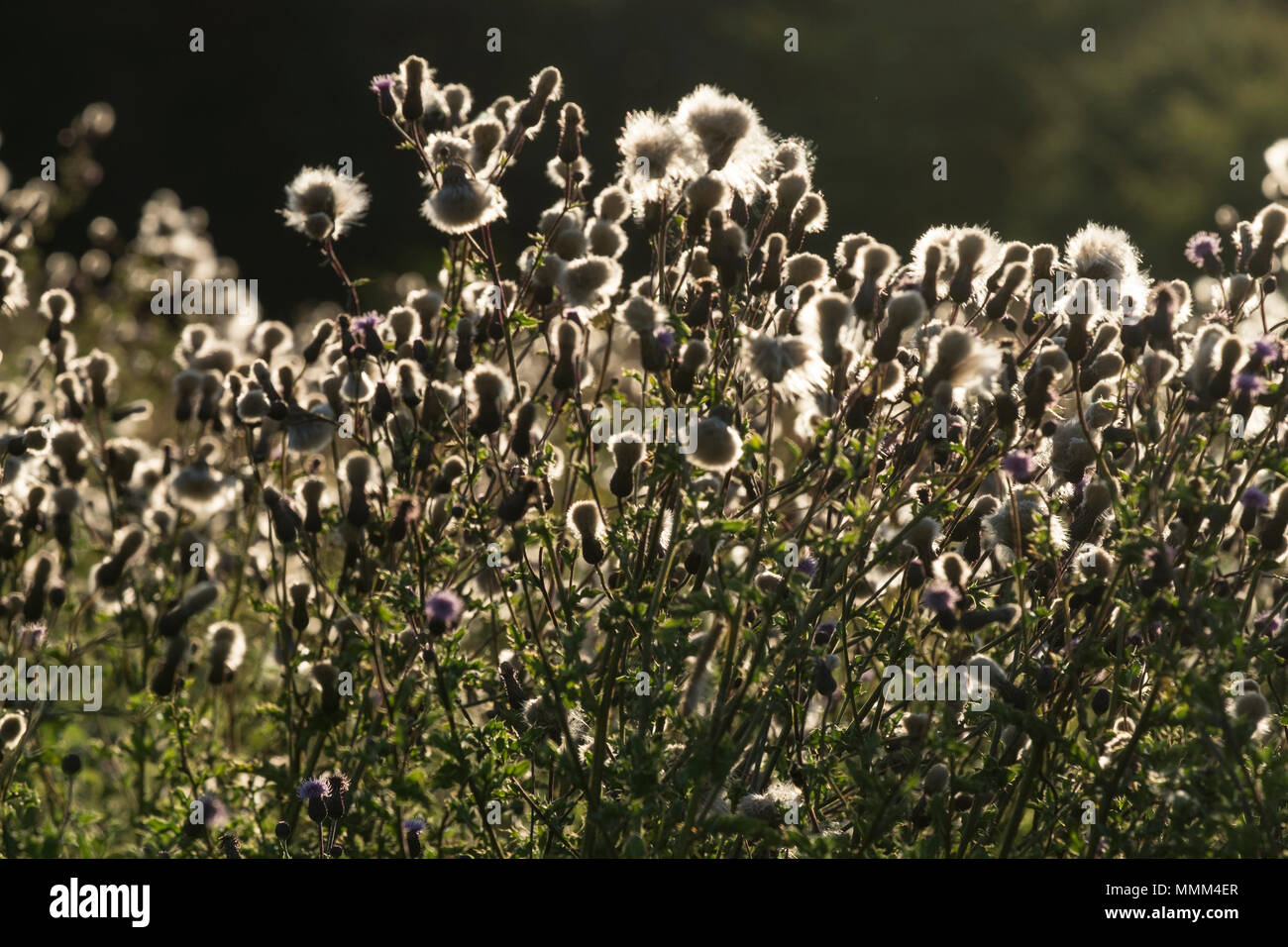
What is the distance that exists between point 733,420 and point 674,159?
767 millimetres

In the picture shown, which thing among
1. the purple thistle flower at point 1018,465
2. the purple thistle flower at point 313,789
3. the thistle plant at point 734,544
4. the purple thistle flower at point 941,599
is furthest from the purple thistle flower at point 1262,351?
the purple thistle flower at point 313,789

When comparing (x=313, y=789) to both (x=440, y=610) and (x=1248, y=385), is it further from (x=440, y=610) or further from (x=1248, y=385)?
(x=1248, y=385)

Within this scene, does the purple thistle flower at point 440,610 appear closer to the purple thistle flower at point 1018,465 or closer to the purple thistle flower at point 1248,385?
the purple thistle flower at point 1018,465

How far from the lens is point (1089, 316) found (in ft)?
9.80

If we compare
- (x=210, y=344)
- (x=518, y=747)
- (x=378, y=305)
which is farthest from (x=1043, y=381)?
(x=378, y=305)

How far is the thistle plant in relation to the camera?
106 inches

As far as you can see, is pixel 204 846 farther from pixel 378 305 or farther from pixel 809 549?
pixel 378 305

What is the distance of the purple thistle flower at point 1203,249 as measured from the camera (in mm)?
3395

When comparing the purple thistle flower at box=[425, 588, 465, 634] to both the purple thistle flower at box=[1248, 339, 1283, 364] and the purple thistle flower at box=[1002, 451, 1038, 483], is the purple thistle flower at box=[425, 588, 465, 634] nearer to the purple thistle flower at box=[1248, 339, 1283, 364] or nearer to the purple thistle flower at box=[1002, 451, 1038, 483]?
the purple thistle flower at box=[1002, 451, 1038, 483]

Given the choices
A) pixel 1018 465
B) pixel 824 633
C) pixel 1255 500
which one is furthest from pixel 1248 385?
pixel 824 633

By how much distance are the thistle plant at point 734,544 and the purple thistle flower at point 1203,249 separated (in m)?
0.01

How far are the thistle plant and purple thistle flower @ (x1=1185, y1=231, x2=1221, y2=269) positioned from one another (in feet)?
0.04

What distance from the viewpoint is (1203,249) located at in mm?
3439

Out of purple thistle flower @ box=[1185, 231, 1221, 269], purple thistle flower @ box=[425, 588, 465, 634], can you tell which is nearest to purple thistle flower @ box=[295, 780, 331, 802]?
purple thistle flower @ box=[425, 588, 465, 634]
